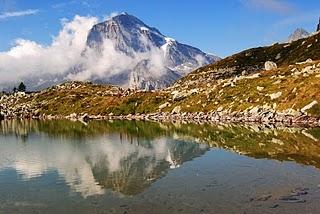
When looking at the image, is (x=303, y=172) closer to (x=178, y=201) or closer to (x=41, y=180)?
(x=178, y=201)

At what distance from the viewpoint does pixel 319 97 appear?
5871 inches

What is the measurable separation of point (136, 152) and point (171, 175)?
34238 millimetres

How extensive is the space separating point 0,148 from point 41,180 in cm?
5952

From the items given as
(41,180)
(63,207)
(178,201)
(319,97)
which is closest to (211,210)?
(178,201)

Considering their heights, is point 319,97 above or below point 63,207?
above

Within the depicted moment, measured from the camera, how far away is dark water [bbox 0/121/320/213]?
52719mm

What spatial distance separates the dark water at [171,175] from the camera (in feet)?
173

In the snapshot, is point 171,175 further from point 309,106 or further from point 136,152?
point 309,106

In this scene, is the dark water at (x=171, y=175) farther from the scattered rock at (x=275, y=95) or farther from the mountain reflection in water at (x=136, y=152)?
the scattered rock at (x=275, y=95)

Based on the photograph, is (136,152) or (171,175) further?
(136,152)

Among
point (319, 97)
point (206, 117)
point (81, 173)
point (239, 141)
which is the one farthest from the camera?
point (206, 117)

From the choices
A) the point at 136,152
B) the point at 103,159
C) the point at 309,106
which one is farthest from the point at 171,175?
the point at 309,106

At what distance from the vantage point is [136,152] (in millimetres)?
105375

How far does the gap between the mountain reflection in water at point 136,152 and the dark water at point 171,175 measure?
17 centimetres
